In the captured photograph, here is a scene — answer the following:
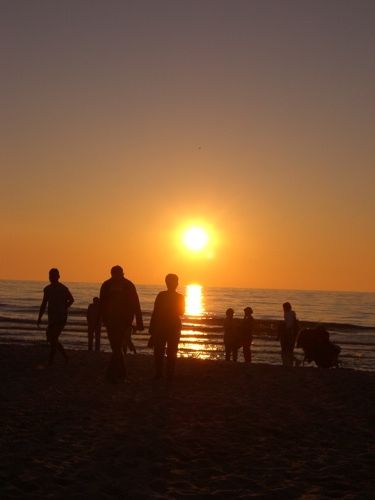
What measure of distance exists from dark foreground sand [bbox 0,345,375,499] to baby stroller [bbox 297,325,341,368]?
216 inches

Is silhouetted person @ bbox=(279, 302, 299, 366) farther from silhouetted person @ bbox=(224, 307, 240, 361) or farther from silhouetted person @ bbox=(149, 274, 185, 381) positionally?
silhouetted person @ bbox=(149, 274, 185, 381)

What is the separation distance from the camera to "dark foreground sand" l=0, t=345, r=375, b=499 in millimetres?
5422

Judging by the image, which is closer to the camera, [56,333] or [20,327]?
[56,333]

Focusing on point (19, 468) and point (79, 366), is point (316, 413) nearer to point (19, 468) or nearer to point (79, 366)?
point (19, 468)

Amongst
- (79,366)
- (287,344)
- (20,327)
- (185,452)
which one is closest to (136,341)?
(20,327)

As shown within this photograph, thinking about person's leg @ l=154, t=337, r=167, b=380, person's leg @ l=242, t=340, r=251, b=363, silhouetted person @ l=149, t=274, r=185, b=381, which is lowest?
person's leg @ l=242, t=340, r=251, b=363

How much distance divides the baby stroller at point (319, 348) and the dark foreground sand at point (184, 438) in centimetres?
548

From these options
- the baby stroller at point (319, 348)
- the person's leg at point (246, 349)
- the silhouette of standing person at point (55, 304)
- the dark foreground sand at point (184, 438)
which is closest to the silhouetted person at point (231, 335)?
the person's leg at point (246, 349)

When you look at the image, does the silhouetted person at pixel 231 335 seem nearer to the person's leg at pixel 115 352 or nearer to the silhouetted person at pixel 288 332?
the silhouetted person at pixel 288 332

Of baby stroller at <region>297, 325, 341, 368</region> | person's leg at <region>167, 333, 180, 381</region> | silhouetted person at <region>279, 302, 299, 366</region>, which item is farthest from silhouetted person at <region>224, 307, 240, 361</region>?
person's leg at <region>167, 333, 180, 381</region>

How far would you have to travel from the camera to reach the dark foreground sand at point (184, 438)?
542cm

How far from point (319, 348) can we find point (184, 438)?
12217 mm

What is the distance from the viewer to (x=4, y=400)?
9734 millimetres

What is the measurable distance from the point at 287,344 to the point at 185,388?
8.35 metres
